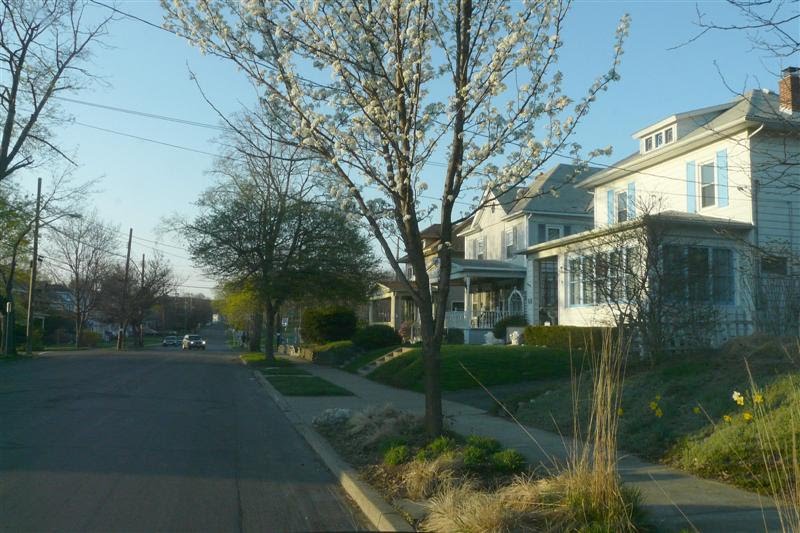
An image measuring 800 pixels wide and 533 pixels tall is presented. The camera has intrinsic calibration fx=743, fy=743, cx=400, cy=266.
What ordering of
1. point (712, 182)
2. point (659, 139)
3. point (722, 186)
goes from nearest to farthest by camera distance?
1. point (722, 186)
2. point (712, 182)
3. point (659, 139)

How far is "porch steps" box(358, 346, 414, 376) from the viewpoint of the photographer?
1083 inches

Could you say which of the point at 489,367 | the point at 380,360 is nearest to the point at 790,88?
the point at 489,367

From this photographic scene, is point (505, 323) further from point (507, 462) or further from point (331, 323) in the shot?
point (507, 462)

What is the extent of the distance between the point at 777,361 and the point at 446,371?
9813 mm

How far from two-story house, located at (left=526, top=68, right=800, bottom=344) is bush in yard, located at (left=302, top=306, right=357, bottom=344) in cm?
1216

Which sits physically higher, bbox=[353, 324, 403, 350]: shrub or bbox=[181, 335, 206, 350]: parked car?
bbox=[353, 324, 403, 350]: shrub

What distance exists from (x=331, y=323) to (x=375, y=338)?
6.18 m

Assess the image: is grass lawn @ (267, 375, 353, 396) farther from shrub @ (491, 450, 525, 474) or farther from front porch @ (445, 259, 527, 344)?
shrub @ (491, 450, 525, 474)

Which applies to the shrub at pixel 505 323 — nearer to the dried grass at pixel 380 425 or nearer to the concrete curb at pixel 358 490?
the concrete curb at pixel 358 490

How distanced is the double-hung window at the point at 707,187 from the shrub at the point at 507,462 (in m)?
18.7

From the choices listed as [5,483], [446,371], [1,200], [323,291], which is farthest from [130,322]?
[5,483]

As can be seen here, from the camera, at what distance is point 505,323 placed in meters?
31.7

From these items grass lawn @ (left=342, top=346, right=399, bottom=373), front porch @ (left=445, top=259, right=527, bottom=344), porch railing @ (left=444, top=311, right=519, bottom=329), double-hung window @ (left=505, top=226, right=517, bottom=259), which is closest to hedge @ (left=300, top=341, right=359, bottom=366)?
grass lawn @ (left=342, top=346, right=399, bottom=373)

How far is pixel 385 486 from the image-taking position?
8078 millimetres
